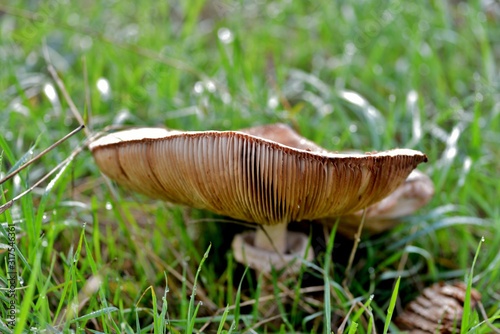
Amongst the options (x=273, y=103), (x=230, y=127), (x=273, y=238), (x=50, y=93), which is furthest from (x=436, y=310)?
(x=50, y=93)

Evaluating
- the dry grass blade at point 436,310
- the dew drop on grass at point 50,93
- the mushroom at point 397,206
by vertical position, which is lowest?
the dry grass blade at point 436,310

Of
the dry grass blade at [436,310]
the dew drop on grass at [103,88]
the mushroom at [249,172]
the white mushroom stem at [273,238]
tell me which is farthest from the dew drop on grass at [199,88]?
the dry grass blade at [436,310]

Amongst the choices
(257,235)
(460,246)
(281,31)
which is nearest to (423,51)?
(281,31)

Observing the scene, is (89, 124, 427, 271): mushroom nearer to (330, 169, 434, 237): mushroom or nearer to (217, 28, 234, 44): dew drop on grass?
(330, 169, 434, 237): mushroom

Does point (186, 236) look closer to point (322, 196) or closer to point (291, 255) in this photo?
point (291, 255)

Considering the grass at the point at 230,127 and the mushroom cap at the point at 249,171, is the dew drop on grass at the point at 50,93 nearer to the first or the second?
the grass at the point at 230,127

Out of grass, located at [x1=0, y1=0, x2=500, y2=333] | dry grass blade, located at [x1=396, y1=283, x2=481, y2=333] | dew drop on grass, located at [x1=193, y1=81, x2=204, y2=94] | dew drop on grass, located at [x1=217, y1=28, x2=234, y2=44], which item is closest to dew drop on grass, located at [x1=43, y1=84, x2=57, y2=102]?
grass, located at [x1=0, y1=0, x2=500, y2=333]

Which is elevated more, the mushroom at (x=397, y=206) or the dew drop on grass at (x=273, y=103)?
the dew drop on grass at (x=273, y=103)
